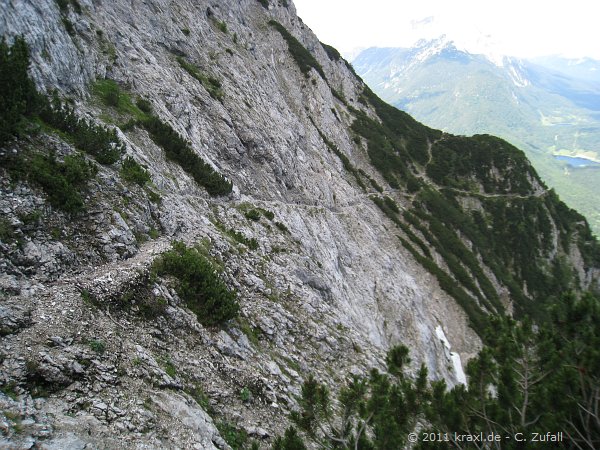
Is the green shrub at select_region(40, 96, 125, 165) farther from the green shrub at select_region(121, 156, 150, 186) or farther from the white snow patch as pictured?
the white snow patch

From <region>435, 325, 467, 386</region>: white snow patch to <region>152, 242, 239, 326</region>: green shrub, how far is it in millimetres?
37451

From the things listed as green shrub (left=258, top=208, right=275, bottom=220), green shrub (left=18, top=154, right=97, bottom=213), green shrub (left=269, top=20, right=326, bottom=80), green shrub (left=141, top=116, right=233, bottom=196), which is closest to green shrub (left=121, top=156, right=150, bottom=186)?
green shrub (left=18, top=154, right=97, bottom=213)

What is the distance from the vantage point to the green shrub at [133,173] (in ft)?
61.0

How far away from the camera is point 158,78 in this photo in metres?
32.3

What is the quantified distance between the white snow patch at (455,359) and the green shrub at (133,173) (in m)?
40.9

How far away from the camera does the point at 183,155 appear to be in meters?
27.2

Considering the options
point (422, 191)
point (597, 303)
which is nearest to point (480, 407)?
Result: point (597, 303)

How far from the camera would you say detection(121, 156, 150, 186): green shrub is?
18594 millimetres

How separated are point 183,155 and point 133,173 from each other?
28.8 ft

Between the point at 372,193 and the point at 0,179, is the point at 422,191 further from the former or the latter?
the point at 0,179

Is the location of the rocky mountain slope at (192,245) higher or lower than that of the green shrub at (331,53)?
lower

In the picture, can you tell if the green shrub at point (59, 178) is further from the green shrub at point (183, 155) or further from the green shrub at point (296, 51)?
the green shrub at point (296, 51)

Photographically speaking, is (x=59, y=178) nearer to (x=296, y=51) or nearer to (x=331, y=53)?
(x=296, y=51)

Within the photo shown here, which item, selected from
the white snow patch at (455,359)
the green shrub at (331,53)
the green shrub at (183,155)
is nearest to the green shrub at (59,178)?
the green shrub at (183,155)
